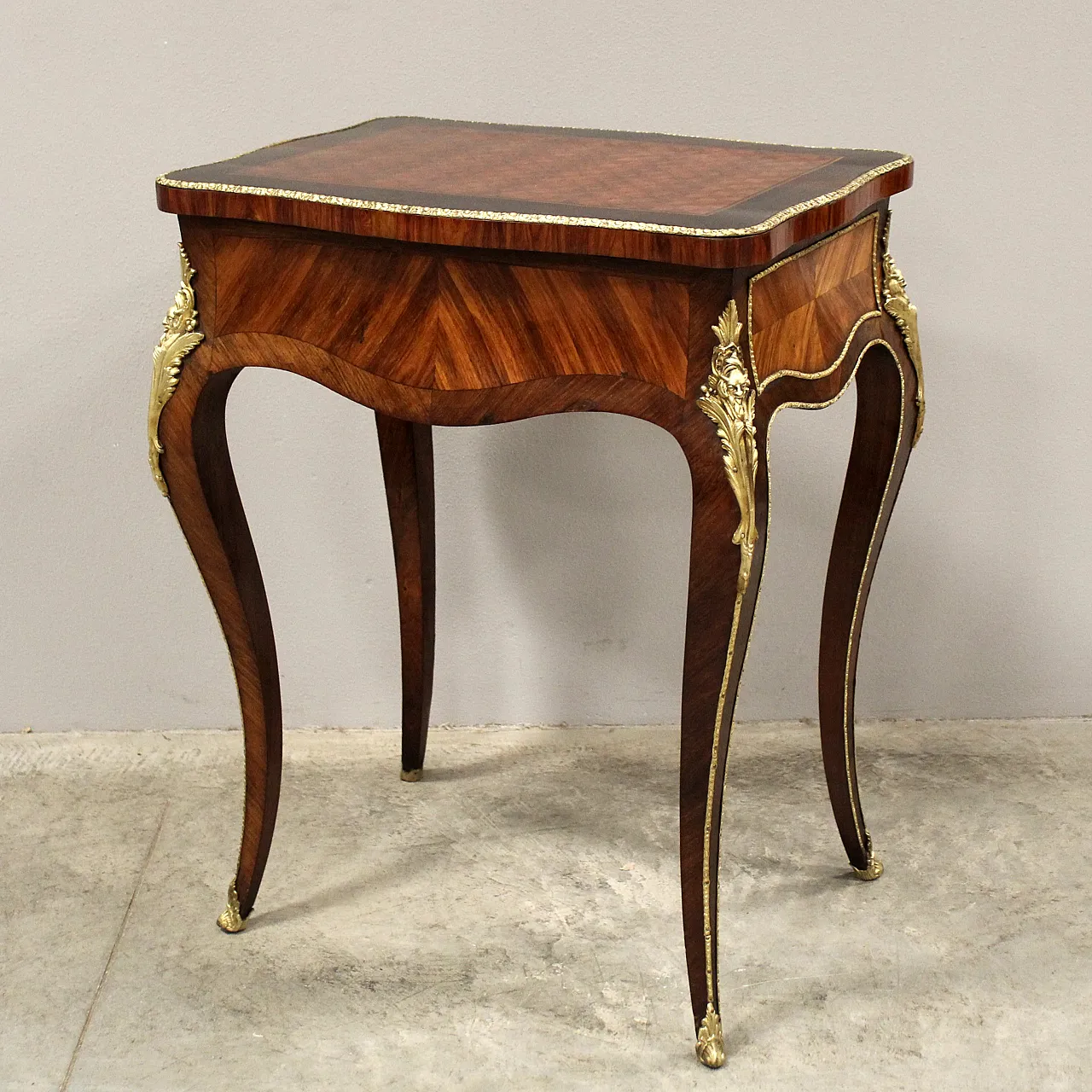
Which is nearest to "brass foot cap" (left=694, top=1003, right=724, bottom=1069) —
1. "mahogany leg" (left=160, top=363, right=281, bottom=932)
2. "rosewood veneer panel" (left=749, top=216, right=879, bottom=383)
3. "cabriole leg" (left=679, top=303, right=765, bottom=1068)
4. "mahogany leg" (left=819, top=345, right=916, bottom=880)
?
"cabriole leg" (left=679, top=303, right=765, bottom=1068)

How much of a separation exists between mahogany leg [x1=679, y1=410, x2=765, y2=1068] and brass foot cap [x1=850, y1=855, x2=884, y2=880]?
0.39 m

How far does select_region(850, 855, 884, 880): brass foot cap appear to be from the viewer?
188 centimetres

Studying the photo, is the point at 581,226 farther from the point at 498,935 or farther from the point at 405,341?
the point at 498,935

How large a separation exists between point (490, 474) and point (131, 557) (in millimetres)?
552

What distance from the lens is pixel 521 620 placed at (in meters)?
2.26

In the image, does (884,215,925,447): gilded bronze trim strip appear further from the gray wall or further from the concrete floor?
the concrete floor

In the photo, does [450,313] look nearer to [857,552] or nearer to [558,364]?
[558,364]

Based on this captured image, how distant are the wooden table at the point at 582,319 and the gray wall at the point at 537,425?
0.32 m

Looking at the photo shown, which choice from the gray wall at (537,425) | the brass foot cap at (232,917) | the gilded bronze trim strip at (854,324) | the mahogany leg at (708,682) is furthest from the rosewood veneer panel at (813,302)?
the brass foot cap at (232,917)

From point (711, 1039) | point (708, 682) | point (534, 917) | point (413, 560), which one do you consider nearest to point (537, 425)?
point (413, 560)

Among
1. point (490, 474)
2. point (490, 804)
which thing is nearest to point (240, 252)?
point (490, 474)

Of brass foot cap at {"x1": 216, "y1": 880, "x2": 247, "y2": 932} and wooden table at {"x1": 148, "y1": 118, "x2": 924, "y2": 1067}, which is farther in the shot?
brass foot cap at {"x1": 216, "y1": 880, "x2": 247, "y2": 932}

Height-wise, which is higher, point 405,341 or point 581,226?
point 581,226

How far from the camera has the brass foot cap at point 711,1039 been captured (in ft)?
5.10
